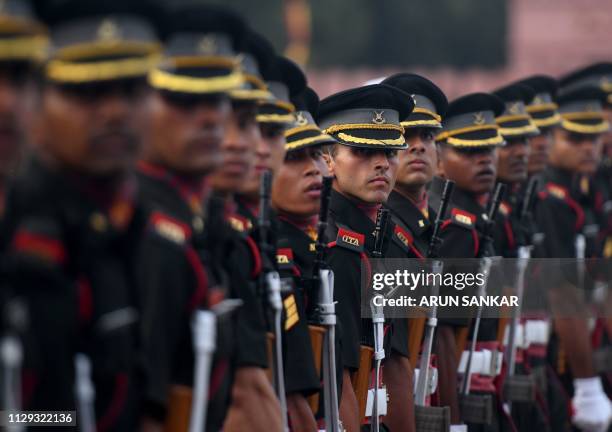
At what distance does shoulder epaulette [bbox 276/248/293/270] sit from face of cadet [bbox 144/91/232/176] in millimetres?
2252

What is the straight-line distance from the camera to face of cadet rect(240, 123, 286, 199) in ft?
25.8

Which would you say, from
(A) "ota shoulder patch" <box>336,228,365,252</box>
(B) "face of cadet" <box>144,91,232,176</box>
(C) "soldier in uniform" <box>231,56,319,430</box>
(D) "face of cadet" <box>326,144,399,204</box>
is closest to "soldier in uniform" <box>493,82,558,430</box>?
(D) "face of cadet" <box>326,144,399,204</box>

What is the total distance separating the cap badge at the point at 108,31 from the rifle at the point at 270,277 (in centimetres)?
213

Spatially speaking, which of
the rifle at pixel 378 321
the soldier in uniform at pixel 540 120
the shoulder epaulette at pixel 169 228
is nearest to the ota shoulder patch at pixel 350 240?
the rifle at pixel 378 321

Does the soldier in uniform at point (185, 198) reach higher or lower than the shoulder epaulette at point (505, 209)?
higher

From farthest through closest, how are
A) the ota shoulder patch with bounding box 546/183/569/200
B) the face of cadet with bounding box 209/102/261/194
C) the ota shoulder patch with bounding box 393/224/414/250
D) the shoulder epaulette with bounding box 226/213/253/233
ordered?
the ota shoulder patch with bounding box 546/183/569/200
the ota shoulder patch with bounding box 393/224/414/250
the shoulder epaulette with bounding box 226/213/253/233
the face of cadet with bounding box 209/102/261/194

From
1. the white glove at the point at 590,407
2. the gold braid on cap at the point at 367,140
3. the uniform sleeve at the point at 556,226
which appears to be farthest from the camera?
the uniform sleeve at the point at 556,226

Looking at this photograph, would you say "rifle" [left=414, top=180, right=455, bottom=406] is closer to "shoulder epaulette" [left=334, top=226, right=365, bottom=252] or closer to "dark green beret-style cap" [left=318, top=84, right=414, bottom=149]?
"dark green beret-style cap" [left=318, top=84, right=414, bottom=149]

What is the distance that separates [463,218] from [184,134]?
17.3 feet

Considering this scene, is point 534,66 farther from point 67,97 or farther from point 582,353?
point 67,97

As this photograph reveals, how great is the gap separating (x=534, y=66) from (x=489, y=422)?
36.9 m

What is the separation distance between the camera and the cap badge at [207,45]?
631 cm

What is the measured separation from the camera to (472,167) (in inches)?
458

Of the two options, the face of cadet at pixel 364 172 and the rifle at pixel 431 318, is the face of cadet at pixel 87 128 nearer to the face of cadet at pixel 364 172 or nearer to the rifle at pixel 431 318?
the face of cadet at pixel 364 172
